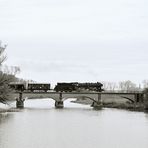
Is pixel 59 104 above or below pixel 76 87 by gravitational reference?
below

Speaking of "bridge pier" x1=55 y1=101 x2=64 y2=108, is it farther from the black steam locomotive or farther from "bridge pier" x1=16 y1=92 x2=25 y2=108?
"bridge pier" x1=16 y1=92 x2=25 y2=108

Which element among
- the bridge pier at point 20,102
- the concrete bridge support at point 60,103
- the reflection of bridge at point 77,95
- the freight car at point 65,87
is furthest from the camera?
the freight car at point 65,87

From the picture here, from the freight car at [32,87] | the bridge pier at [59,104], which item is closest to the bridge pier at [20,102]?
the freight car at [32,87]

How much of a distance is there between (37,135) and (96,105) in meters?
83.2

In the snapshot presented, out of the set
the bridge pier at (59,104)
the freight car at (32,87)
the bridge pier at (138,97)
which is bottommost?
the bridge pier at (59,104)

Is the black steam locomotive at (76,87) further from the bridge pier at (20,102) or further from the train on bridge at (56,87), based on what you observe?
the bridge pier at (20,102)

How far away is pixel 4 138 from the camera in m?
41.1

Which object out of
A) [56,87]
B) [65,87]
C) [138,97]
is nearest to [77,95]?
[65,87]

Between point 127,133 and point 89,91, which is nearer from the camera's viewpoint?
point 127,133

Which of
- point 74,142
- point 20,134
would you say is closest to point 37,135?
point 20,134

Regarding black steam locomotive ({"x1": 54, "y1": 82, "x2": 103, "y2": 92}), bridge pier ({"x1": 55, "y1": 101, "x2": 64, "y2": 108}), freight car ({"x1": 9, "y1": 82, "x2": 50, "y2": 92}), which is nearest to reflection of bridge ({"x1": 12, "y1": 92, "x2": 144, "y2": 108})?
bridge pier ({"x1": 55, "y1": 101, "x2": 64, "y2": 108})

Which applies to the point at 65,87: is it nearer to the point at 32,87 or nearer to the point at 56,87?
the point at 56,87

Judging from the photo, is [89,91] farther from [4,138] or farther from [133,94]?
[4,138]

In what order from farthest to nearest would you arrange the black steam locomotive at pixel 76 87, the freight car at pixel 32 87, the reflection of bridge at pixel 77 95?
the black steam locomotive at pixel 76 87, the freight car at pixel 32 87, the reflection of bridge at pixel 77 95
